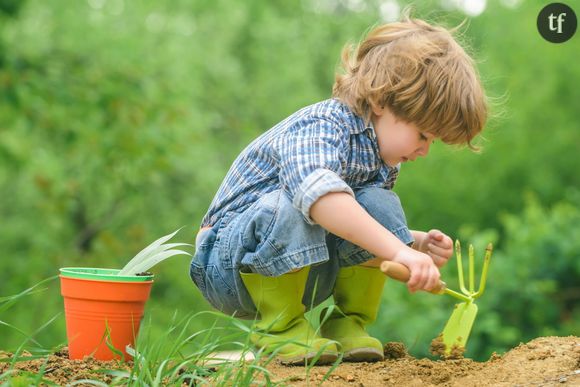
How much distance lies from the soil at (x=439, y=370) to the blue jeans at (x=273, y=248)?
0.22 meters

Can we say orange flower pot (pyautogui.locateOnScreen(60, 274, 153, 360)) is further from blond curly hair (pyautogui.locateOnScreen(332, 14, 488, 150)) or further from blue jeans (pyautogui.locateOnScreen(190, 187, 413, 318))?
blond curly hair (pyautogui.locateOnScreen(332, 14, 488, 150))

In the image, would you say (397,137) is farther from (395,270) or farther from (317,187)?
(395,270)

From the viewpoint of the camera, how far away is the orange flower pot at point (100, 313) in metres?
2.28


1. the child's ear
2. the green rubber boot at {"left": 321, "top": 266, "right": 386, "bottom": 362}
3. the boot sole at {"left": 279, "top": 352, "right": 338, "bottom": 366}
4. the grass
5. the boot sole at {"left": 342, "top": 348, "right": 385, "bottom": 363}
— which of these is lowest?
the grass

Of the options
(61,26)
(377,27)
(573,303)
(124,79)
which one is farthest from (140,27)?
(377,27)

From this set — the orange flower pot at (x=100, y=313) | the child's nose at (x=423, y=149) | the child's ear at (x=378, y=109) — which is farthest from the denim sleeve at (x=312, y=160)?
the orange flower pot at (x=100, y=313)

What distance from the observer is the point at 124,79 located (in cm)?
814

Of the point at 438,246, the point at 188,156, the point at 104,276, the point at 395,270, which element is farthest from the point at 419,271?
the point at 188,156

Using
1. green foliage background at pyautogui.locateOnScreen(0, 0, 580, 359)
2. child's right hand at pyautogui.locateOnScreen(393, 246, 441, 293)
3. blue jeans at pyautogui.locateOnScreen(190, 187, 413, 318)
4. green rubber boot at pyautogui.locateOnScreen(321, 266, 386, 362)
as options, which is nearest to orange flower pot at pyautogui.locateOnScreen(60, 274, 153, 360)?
blue jeans at pyautogui.locateOnScreen(190, 187, 413, 318)

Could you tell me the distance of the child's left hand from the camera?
2.55 m

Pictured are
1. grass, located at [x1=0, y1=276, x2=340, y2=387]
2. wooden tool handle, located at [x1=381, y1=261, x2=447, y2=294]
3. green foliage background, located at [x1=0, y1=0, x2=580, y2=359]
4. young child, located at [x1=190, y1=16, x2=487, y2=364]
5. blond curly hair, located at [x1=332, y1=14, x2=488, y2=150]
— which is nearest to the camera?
grass, located at [x1=0, y1=276, x2=340, y2=387]

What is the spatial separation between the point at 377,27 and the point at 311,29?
1465cm

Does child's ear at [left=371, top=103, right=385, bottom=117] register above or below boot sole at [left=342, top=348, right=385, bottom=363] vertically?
above

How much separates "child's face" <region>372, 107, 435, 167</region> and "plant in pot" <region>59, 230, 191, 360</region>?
2.09 ft
